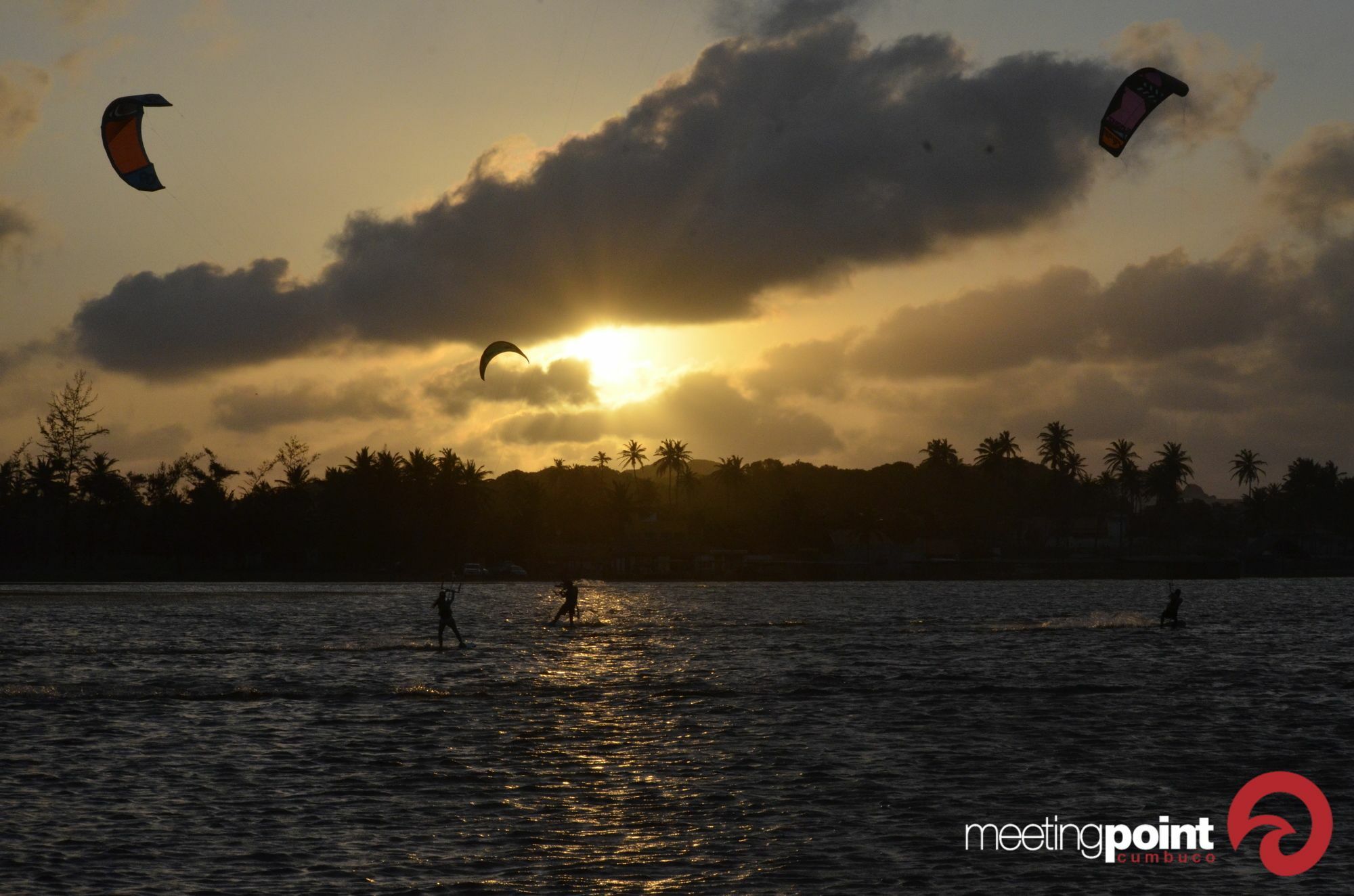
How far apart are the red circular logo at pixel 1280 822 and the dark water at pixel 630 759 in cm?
23

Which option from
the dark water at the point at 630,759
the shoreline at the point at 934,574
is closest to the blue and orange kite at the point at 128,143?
the dark water at the point at 630,759

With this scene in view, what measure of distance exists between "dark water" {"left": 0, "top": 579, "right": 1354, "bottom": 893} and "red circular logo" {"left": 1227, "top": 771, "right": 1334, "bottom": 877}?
0.23 m

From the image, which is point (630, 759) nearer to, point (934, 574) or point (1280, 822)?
point (1280, 822)

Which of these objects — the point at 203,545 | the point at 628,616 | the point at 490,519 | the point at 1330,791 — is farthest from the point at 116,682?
the point at 490,519

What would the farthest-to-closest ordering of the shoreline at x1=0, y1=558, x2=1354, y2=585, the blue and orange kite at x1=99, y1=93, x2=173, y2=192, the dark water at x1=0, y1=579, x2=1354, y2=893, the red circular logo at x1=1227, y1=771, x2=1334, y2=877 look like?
the shoreline at x1=0, y1=558, x2=1354, y2=585, the blue and orange kite at x1=99, y1=93, x2=173, y2=192, the red circular logo at x1=1227, y1=771, x2=1334, y2=877, the dark water at x1=0, y1=579, x2=1354, y2=893

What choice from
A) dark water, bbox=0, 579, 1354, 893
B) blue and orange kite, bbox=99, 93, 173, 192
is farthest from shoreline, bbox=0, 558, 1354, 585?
blue and orange kite, bbox=99, 93, 173, 192

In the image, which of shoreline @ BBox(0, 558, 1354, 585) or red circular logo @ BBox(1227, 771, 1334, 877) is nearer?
red circular logo @ BBox(1227, 771, 1334, 877)

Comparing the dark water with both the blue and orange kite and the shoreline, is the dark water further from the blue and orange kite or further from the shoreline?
the shoreline

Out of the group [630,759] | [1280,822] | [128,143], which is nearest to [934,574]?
[128,143]

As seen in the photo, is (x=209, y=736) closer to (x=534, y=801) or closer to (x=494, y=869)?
(x=534, y=801)

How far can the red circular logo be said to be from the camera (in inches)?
683

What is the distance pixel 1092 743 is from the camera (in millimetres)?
26938

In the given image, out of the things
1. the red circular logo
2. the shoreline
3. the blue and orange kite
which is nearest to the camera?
the red circular logo

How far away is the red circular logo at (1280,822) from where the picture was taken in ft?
56.9
